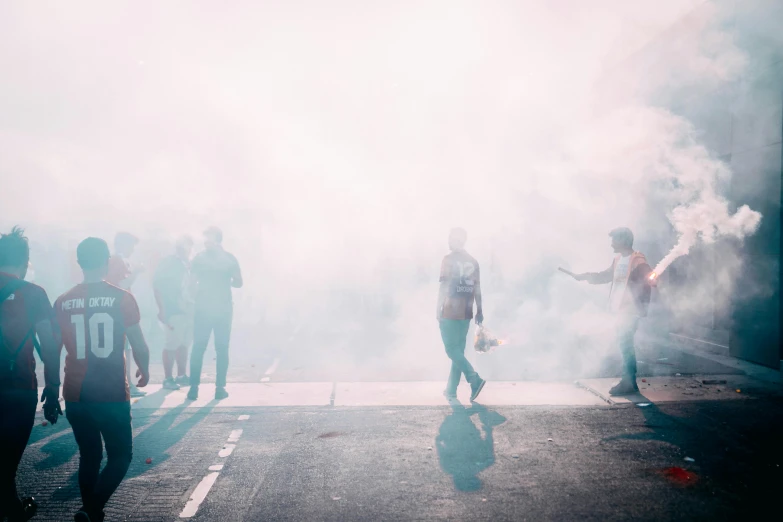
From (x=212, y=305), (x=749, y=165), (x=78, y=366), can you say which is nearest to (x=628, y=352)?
(x=749, y=165)

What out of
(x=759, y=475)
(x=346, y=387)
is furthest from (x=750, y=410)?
(x=346, y=387)

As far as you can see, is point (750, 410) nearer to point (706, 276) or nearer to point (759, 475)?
point (759, 475)

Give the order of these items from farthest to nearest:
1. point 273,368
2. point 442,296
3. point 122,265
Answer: point 273,368
point 442,296
point 122,265

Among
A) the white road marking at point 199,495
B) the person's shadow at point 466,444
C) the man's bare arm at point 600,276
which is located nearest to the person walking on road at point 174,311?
the white road marking at point 199,495

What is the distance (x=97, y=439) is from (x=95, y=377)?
39 cm

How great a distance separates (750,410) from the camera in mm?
5109

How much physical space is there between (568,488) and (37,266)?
44.5 feet

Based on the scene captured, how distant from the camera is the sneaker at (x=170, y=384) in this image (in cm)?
628

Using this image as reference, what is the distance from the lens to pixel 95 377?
9.60 feet

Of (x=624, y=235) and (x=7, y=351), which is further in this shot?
(x=624, y=235)

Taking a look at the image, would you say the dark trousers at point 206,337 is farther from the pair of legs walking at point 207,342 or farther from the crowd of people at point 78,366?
the crowd of people at point 78,366

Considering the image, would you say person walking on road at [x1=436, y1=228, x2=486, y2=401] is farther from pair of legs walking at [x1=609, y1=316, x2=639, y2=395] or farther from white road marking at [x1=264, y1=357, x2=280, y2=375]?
white road marking at [x1=264, y1=357, x2=280, y2=375]

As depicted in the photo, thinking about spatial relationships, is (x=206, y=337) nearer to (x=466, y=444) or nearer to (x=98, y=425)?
(x=98, y=425)

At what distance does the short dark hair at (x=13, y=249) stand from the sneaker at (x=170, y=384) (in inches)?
137
